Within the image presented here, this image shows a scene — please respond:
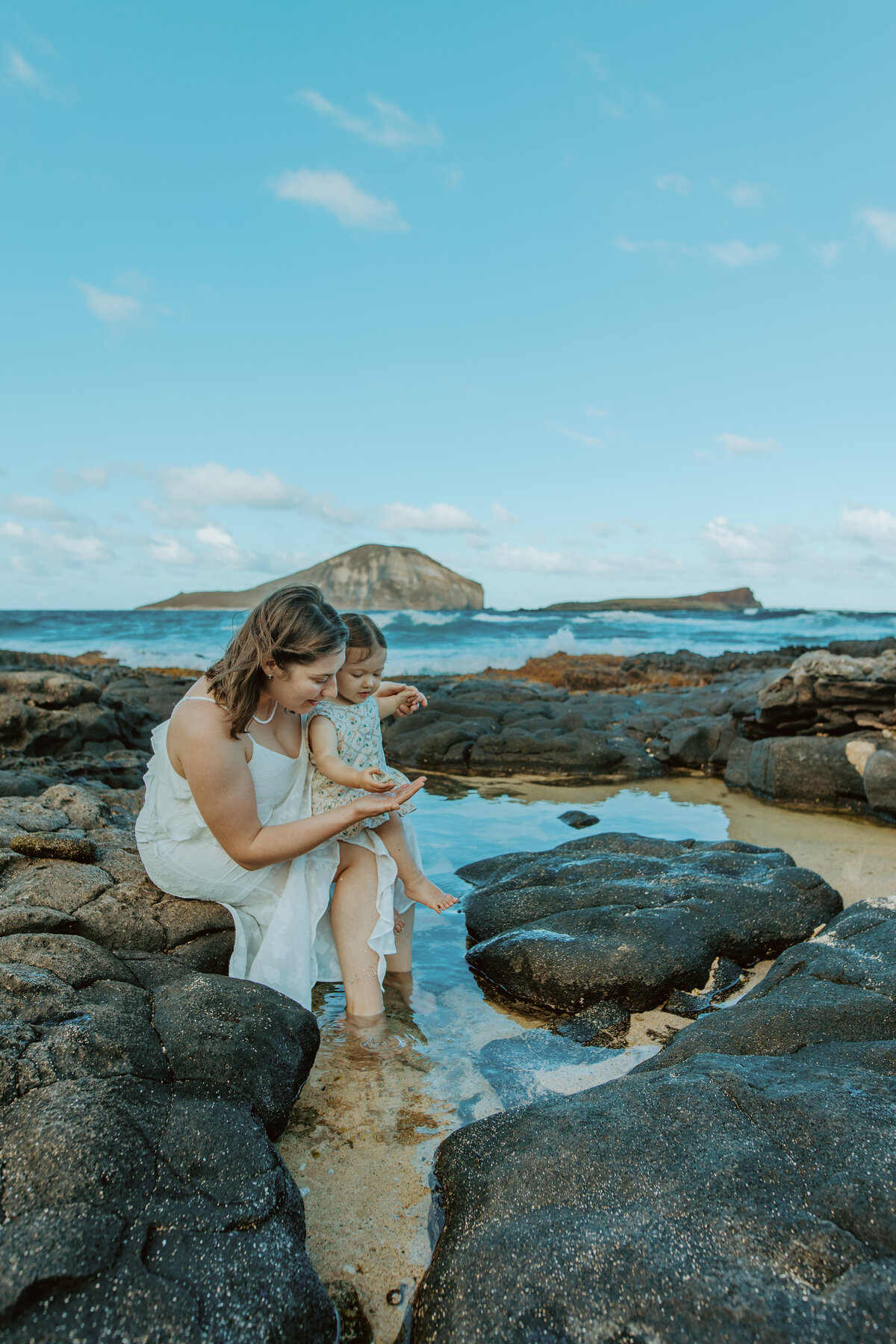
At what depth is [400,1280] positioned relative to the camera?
7.39ft

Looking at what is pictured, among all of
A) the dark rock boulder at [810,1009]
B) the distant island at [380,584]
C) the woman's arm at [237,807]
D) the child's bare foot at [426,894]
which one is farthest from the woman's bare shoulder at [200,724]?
the distant island at [380,584]

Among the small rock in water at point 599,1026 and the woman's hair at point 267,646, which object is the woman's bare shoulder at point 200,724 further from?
the small rock in water at point 599,1026

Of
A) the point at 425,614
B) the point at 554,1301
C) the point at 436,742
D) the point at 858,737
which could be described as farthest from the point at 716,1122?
the point at 425,614

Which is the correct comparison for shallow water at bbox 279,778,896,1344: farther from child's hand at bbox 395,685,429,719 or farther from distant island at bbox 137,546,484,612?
distant island at bbox 137,546,484,612

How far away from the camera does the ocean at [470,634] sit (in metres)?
31.0

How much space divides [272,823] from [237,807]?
0.47 m

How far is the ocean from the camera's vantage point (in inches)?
1222

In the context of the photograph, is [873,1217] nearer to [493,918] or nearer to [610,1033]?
[610,1033]

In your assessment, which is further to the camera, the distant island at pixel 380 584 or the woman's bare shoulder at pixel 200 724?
the distant island at pixel 380 584

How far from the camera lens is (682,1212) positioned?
1951 mm

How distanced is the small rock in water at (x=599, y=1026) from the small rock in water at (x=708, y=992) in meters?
0.27

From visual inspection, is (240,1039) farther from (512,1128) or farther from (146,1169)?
(512,1128)

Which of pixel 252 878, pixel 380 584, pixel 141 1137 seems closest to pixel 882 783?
pixel 252 878

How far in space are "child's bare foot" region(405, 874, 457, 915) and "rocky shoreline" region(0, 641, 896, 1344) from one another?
467 mm
